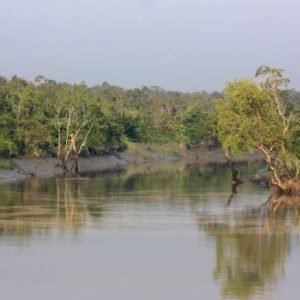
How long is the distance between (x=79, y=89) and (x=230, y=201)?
36.2m

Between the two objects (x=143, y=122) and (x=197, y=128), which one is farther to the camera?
(x=197, y=128)

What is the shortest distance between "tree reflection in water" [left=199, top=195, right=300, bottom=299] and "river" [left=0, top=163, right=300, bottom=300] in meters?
0.04

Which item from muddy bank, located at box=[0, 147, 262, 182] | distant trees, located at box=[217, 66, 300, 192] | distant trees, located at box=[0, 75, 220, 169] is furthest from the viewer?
distant trees, located at box=[0, 75, 220, 169]

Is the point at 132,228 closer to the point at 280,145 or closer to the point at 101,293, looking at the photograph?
the point at 101,293

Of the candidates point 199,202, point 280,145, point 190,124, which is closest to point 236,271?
point 199,202

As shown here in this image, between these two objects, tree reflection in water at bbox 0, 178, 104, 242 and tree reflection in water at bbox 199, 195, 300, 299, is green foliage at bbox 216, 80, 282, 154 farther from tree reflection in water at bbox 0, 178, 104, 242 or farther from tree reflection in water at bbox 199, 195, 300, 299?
tree reflection in water at bbox 0, 178, 104, 242

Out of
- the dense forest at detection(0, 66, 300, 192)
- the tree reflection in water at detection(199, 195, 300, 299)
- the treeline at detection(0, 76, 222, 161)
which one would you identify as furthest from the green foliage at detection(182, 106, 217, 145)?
the tree reflection in water at detection(199, 195, 300, 299)

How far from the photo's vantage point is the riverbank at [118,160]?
69.4m

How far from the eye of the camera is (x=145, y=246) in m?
31.0

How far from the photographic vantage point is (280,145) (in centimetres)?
5359

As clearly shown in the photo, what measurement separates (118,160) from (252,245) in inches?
2558

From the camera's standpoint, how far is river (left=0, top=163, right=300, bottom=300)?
23.7 m

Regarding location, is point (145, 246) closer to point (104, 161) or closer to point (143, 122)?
point (104, 161)

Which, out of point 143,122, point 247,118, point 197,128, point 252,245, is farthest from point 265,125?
point 197,128
